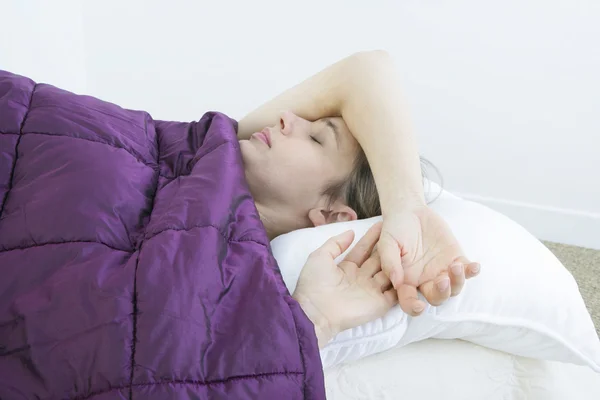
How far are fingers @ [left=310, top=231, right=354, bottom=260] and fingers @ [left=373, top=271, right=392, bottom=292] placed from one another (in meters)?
0.07

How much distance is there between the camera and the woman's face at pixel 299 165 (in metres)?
1.15

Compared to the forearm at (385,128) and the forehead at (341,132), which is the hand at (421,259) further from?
the forehead at (341,132)

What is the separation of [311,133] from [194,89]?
45.7 inches

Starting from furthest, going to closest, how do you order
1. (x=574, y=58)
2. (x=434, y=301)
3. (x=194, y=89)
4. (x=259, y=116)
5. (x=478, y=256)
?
(x=194, y=89) < (x=574, y=58) < (x=259, y=116) < (x=478, y=256) < (x=434, y=301)

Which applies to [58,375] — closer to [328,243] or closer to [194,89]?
[328,243]

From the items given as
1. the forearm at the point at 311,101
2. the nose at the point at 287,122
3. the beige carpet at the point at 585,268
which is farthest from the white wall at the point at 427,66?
the nose at the point at 287,122

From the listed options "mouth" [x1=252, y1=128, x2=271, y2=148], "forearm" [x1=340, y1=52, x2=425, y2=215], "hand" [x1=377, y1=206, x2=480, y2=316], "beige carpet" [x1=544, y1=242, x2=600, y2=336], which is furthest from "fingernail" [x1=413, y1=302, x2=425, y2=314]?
"beige carpet" [x1=544, y1=242, x2=600, y2=336]

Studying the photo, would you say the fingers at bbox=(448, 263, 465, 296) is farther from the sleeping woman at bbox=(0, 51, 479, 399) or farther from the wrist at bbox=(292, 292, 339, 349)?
the wrist at bbox=(292, 292, 339, 349)

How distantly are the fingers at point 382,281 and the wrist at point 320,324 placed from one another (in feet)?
0.34

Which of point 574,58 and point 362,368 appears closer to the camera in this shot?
point 362,368

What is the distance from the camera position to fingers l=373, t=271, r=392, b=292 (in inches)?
35.3

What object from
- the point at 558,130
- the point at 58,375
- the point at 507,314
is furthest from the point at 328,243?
the point at 558,130

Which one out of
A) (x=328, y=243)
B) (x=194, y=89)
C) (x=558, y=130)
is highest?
(x=328, y=243)

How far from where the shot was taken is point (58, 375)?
0.69m
